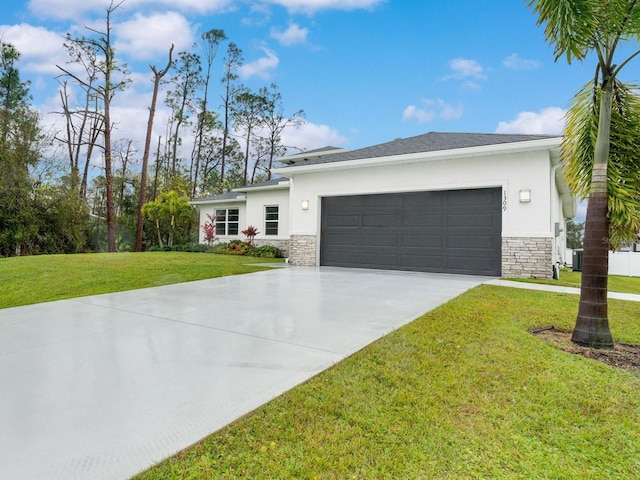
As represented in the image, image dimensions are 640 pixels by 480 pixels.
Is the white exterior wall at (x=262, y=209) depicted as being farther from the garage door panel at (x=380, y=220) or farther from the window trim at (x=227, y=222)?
the garage door panel at (x=380, y=220)

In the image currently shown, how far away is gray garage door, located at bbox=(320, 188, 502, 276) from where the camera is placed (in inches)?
377

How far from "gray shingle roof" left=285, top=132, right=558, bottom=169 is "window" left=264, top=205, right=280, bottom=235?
460 centimetres

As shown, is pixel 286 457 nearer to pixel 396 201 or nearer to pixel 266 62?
pixel 396 201

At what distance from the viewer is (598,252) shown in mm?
3844

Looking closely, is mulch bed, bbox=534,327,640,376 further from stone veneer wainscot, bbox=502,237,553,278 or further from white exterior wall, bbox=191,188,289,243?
white exterior wall, bbox=191,188,289,243

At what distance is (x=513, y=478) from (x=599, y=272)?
297cm

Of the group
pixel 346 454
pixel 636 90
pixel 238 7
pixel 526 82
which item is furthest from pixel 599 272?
pixel 238 7

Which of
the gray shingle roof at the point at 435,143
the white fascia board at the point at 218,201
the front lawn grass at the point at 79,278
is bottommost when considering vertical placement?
the front lawn grass at the point at 79,278

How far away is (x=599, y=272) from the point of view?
3836mm

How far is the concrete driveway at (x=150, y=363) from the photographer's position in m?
2.01

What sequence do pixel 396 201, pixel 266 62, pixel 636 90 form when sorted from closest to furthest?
pixel 636 90 < pixel 396 201 < pixel 266 62

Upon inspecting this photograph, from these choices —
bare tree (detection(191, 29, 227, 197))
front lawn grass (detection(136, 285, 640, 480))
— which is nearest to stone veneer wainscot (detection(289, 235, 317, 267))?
front lawn grass (detection(136, 285, 640, 480))

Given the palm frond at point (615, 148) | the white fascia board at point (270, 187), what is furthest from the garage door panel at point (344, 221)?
the palm frond at point (615, 148)

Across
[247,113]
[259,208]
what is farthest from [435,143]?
[247,113]
